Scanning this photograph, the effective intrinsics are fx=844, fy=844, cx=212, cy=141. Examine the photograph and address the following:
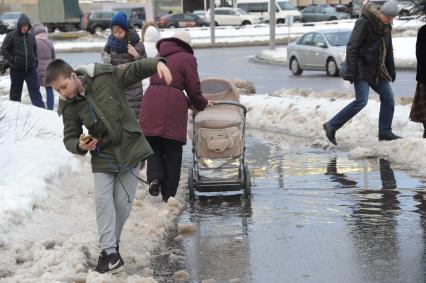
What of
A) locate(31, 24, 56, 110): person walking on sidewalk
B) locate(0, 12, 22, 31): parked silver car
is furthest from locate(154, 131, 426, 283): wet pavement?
locate(0, 12, 22, 31): parked silver car

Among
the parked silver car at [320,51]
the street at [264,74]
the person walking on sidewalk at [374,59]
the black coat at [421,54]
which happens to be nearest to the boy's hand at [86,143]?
the person walking on sidewalk at [374,59]

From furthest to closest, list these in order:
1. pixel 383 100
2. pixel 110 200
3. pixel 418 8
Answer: pixel 418 8
pixel 383 100
pixel 110 200

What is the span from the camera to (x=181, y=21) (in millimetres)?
63219

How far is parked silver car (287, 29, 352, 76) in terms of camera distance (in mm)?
26859

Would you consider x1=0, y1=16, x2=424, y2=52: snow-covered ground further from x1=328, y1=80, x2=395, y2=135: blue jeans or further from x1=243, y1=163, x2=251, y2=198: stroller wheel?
x1=243, y1=163, x2=251, y2=198: stroller wheel

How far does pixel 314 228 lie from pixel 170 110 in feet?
6.01

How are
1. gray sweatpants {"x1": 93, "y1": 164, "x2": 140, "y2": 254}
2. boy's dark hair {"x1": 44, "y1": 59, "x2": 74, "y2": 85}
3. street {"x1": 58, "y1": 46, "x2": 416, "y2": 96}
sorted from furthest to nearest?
street {"x1": 58, "y1": 46, "x2": 416, "y2": 96} < gray sweatpants {"x1": 93, "y1": 164, "x2": 140, "y2": 254} < boy's dark hair {"x1": 44, "y1": 59, "x2": 74, "y2": 85}

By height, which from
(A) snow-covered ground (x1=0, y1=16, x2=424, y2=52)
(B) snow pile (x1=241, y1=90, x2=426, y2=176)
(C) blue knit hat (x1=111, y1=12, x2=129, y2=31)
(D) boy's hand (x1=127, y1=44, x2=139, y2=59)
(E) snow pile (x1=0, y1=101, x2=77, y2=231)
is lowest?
(A) snow-covered ground (x1=0, y1=16, x2=424, y2=52)

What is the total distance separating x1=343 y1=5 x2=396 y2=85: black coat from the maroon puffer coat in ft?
11.1

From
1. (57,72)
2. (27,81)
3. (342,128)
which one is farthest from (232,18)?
(57,72)

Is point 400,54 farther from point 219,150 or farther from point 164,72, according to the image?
point 164,72

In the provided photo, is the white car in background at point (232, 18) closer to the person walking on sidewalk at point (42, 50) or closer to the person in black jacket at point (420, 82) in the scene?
the person walking on sidewalk at point (42, 50)

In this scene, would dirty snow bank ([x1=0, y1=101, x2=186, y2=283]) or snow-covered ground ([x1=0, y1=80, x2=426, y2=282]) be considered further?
snow-covered ground ([x1=0, y1=80, x2=426, y2=282])

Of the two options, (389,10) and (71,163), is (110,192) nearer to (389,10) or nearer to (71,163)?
(71,163)
